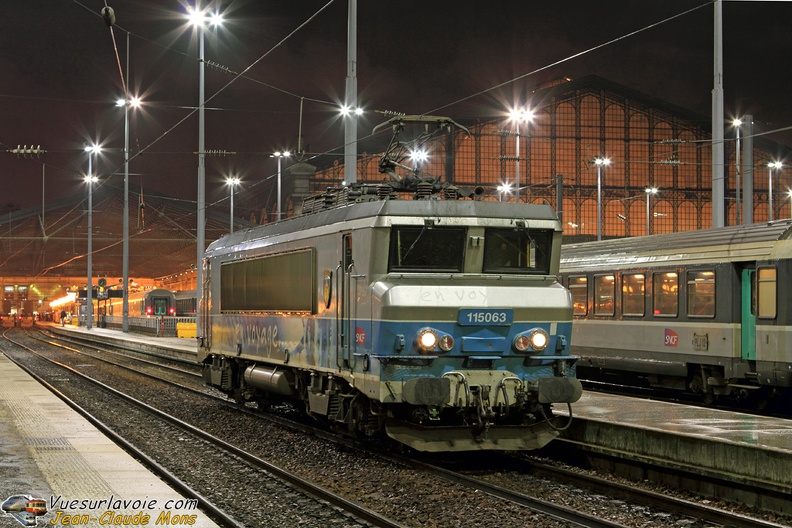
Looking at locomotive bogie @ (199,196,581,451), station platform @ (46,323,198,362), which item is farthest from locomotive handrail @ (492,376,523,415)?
station platform @ (46,323,198,362)

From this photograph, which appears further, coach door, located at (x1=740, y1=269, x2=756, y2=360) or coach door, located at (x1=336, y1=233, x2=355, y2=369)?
coach door, located at (x1=740, y1=269, x2=756, y2=360)

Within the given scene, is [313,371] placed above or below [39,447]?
above

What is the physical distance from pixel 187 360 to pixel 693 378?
74.4 feet

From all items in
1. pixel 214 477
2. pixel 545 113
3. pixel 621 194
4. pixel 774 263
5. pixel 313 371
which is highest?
pixel 545 113

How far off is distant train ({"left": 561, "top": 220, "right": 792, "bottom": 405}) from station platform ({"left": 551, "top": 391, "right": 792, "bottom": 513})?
11.0 ft

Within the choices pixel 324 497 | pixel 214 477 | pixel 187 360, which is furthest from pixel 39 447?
pixel 187 360

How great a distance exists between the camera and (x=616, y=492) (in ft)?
41.8

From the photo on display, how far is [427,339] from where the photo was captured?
13719 millimetres

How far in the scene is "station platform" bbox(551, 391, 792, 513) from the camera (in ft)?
39.5

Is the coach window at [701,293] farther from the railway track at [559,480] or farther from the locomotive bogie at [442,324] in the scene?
the railway track at [559,480]

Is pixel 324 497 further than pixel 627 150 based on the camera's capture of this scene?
No

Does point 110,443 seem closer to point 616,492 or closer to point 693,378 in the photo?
point 616,492

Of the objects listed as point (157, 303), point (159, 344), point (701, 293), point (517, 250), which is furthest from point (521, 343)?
point (157, 303)

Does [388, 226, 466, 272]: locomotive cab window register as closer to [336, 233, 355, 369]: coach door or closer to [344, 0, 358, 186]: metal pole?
[336, 233, 355, 369]: coach door
